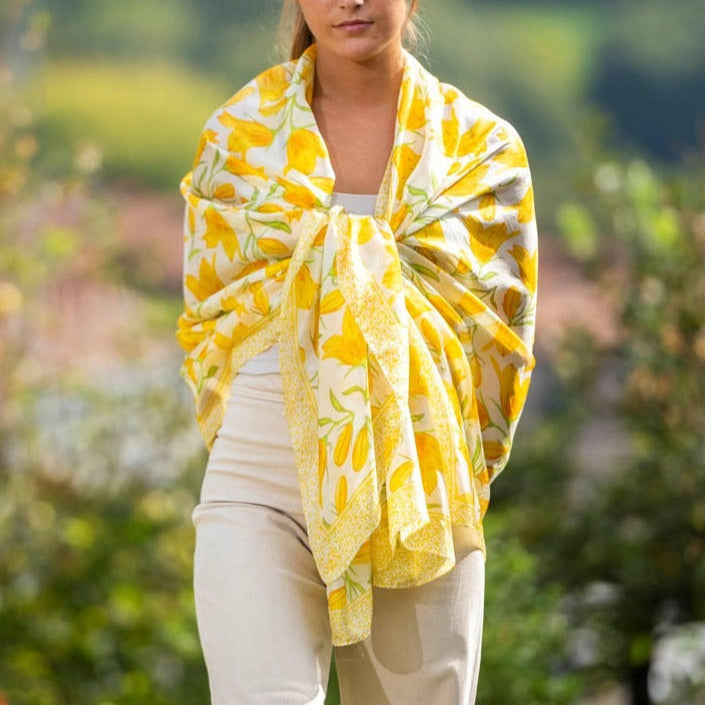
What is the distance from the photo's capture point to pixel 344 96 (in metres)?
2.52

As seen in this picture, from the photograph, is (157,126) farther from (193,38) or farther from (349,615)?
(349,615)

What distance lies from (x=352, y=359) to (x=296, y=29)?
0.61m

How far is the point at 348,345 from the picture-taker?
7.62 feet

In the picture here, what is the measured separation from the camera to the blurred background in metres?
5.01

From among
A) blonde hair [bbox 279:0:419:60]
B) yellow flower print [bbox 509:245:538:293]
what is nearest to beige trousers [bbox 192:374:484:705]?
yellow flower print [bbox 509:245:538:293]

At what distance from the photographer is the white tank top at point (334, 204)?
239 centimetres

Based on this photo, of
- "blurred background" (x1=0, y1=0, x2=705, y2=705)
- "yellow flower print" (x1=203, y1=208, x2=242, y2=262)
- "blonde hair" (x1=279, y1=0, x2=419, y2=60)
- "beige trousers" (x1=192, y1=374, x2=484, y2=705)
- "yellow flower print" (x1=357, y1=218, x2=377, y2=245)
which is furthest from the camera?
"blurred background" (x1=0, y1=0, x2=705, y2=705)

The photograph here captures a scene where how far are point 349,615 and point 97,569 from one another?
10.3 ft

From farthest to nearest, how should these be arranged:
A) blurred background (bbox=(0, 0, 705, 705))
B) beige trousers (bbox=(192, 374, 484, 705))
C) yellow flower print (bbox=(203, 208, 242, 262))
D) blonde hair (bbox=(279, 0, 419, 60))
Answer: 1. blurred background (bbox=(0, 0, 705, 705))
2. blonde hair (bbox=(279, 0, 419, 60))
3. yellow flower print (bbox=(203, 208, 242, 262))
4. beige trousers (bbox=(192, 374, 484, 705))

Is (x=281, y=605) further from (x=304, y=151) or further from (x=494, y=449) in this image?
(x=304, y=151)

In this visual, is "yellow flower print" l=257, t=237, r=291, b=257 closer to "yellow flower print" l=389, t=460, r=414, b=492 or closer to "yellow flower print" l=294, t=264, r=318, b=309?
"yellow flower print" l=294, t=264, r=318, b=309

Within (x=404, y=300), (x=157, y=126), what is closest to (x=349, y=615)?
(x=404, y=300)

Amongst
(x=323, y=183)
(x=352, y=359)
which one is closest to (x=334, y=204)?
(x=323, y=183)

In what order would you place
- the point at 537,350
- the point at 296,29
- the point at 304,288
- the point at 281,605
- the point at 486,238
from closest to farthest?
the point at 281,605, the point at 304,288, the point at 486,238, the point at 296,29, the point at 537,350
